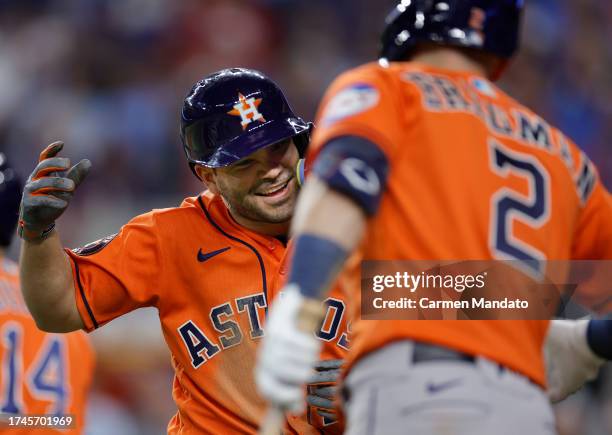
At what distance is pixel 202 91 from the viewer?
3928 millimetres

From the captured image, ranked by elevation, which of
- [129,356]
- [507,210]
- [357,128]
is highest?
[357,128]

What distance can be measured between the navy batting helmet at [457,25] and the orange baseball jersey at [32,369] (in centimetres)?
244

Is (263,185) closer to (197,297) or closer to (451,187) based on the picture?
(197,297)

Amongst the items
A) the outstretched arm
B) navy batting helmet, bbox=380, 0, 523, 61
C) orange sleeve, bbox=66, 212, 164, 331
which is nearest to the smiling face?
orange sleeve, bbox=66, 212, 164, 331

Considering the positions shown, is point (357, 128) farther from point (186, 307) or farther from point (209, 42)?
point (209, 42)

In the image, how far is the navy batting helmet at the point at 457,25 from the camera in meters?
2.69

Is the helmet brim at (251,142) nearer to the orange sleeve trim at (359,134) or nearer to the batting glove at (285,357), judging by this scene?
the orange sleeve trim at (359,134)

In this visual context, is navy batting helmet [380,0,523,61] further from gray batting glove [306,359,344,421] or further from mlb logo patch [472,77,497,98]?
gray batting glove [306,359,344,421]

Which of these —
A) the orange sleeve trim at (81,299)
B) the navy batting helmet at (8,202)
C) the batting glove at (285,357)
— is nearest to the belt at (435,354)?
the batting glove at (285,357)

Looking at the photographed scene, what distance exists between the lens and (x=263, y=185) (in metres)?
3.85

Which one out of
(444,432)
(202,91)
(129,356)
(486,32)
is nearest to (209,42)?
(129,356)

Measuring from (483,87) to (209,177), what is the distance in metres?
1.59

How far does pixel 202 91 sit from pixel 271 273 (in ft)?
2.46

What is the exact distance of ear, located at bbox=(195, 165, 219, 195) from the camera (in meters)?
3.99
